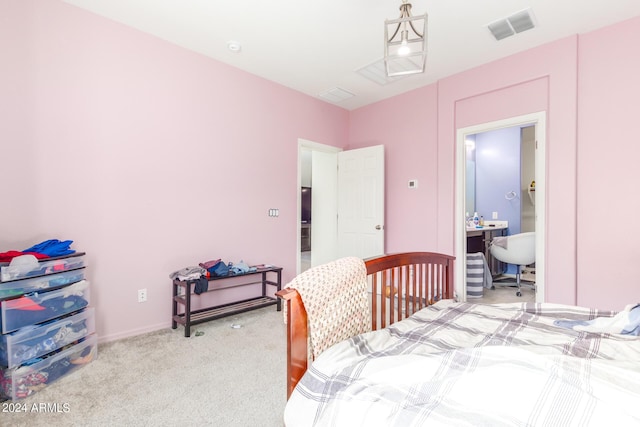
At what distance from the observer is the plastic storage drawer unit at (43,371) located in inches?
73.6

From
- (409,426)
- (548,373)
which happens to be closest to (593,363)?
(548,373)

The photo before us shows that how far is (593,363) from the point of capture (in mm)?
1015

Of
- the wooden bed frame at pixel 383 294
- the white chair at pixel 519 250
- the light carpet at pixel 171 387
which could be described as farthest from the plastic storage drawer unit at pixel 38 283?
the white chair at pixel 519 250

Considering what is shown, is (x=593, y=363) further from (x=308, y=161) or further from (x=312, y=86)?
(x=308, y=161)

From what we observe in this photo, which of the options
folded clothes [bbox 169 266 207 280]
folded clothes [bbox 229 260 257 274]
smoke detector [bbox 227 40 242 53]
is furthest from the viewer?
folded clothes [bbox 229 260 257 274]

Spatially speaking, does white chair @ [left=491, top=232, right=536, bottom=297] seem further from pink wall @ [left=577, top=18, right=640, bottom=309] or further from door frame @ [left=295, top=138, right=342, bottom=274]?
door frame @ [left=295, top=138, right=342, bottom=274]

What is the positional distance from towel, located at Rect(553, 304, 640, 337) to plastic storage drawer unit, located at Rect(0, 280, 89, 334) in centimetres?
294

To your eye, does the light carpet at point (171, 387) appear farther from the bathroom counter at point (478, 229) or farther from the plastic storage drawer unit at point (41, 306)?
the bathroom counter at point (478, 229)

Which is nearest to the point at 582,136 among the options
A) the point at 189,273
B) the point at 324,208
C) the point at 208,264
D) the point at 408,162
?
the point at 408,162

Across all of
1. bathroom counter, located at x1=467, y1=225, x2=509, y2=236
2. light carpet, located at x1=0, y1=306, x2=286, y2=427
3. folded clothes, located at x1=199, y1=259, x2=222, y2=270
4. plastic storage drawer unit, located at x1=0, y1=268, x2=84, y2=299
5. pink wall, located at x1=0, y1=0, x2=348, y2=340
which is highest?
pink wall, located at x1=0, y1=0, x2=348, y2=340

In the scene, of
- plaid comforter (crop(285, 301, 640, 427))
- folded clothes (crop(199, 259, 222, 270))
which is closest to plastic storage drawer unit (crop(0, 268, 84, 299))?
folded clothes (crop(199, 259, 222, 270))

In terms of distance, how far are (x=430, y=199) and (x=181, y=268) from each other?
9.74 feet

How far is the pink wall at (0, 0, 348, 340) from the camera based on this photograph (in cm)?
236

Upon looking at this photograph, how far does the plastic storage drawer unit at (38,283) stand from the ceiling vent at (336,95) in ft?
11.0
